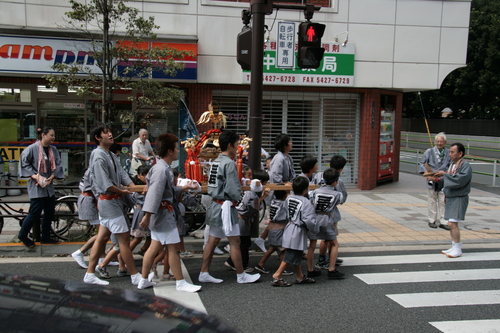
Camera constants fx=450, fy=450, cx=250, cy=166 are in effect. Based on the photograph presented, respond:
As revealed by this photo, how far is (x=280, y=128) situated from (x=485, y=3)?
32.9 metres

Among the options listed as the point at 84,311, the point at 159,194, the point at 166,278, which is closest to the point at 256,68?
the point at 159,194

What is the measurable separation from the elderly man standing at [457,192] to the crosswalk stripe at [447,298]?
1.55 metres

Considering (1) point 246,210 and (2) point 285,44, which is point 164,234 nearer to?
(1) point 246,210

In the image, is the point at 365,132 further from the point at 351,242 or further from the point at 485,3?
the point at 485,3

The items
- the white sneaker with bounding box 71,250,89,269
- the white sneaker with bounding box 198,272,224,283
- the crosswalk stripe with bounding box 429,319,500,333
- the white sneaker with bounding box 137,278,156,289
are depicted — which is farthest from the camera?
the white sneaker with bounding box 71,250,89,269

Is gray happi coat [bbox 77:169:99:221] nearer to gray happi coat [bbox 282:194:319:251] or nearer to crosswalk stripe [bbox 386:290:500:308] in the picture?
gray happi coat [bbox 282:194:319:251]

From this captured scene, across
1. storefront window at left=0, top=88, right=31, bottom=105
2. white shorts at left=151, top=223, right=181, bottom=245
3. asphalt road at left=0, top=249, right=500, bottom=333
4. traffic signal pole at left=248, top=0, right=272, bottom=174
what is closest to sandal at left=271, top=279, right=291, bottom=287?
asphalt road at left=0, top=249, right=500, bottom=333

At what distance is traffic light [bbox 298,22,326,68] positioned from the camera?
23.5 ft

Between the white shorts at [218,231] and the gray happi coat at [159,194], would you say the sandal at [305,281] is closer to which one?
the white shorts at [218,231]

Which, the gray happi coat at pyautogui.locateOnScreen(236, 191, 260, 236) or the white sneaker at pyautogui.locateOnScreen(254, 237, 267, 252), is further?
the white sneaker at pyautogui.locateOnScreen(254, 237, 267, 252)

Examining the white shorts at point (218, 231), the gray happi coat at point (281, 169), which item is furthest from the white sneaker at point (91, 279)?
the gray happi coat at point (281, 169)

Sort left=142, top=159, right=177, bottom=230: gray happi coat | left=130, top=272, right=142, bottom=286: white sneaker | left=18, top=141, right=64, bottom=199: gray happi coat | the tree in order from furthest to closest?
the tree → left=18, top=141, right=64, bottom=199: gray happi coat → left=130, top=272, right=142, bottom=286: white sneaker → left=142, top=159, right=177, bottom=230: gray happi coat

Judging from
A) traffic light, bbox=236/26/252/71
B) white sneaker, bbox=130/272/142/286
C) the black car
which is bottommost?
white sneaker, bbox=130/272/142/286

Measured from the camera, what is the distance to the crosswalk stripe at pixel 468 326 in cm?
443
